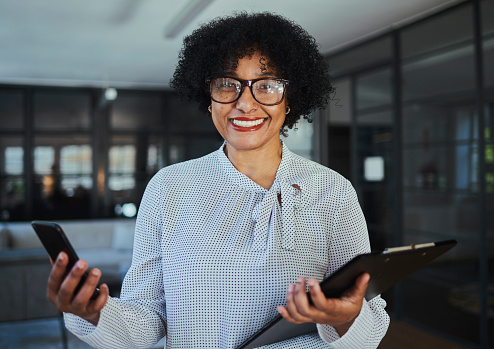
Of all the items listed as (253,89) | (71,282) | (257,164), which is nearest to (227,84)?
(253,89)

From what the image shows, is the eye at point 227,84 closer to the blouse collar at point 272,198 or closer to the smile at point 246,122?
the smile at point 246,122

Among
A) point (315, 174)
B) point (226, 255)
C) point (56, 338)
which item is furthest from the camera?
point (56, 338)

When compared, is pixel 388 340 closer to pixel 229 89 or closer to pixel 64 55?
pixel 229 89

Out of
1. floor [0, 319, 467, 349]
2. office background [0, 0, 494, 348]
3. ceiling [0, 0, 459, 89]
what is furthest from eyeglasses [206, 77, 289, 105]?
floor [0, 319, 467, 349]

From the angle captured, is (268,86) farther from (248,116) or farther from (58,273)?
(58,273)

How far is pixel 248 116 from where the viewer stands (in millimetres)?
1103

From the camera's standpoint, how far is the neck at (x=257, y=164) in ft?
3.86

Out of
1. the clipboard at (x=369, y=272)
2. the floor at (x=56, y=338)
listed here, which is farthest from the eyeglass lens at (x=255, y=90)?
the floor at (x=56, y=338)

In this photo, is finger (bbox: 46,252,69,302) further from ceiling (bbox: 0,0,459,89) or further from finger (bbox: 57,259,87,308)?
ceiling (bbox: 0,0,459,89)

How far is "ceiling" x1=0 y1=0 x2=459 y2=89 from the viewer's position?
402cm

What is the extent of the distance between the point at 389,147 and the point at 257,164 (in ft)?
12.9

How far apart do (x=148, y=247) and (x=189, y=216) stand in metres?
0.12

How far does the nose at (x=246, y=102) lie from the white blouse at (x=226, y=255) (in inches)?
6.2

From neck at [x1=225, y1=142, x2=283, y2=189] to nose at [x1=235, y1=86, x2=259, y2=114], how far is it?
124 millimetres
